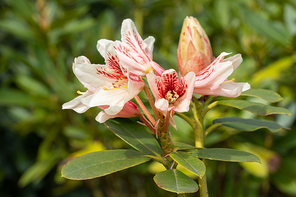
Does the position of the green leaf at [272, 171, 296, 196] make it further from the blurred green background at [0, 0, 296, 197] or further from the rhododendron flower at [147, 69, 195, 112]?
the rhododendron flower at [147, 69, 195, 112]

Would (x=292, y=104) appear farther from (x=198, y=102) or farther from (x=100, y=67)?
(x=100, y=67)

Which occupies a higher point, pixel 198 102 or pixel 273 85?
pixel 198 102

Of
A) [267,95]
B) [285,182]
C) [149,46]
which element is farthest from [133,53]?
[285,182]

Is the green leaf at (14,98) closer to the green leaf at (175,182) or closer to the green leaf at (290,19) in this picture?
the green leaf at (175,182)

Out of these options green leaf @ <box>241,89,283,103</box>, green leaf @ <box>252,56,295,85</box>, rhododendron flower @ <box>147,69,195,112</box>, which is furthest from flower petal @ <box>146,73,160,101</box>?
green leaf @ <box>252,56,295,85</box>

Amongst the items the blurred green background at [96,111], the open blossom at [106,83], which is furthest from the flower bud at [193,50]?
the blurred green background at [96,111]

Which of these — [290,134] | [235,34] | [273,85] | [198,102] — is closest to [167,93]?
[198,102]

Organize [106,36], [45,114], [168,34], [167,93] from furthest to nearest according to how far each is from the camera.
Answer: [168,34]
[45,114]
[106,36]
[167,93]

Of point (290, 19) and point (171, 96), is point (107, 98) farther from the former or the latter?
point (290, 19)
